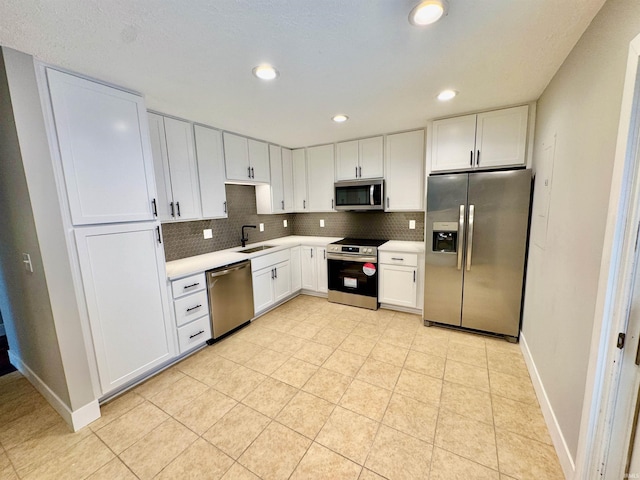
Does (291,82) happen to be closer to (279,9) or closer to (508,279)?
(279,9)

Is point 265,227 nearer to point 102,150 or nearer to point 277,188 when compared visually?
point 277,188

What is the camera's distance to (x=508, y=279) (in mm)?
2500

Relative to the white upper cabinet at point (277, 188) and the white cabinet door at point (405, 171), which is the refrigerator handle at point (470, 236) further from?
the white upper cabinet at point (277, 188)

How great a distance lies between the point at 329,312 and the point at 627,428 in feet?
8.60

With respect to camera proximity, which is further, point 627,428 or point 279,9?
point 279,9

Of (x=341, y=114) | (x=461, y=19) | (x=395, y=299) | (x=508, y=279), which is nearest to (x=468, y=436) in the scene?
(x=508, y=279)

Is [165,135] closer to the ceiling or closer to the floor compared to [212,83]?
closer to the floor

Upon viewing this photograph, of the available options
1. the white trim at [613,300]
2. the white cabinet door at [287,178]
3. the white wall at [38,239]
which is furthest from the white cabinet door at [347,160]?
the white wall at [38,239]

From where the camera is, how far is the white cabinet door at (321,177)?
3.78 meters

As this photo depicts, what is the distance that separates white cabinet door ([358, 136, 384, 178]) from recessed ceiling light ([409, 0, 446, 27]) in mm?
2138

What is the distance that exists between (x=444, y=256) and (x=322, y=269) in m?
1.69

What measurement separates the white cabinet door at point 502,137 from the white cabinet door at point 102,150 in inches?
122

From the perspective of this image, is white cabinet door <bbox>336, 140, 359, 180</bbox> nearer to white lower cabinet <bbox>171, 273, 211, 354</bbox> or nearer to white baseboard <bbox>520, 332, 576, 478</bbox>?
white lower cabinet <bbox>171, 273, 211, 354</bbox>

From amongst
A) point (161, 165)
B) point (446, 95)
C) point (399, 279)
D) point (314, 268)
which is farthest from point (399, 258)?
point (161, 165)
